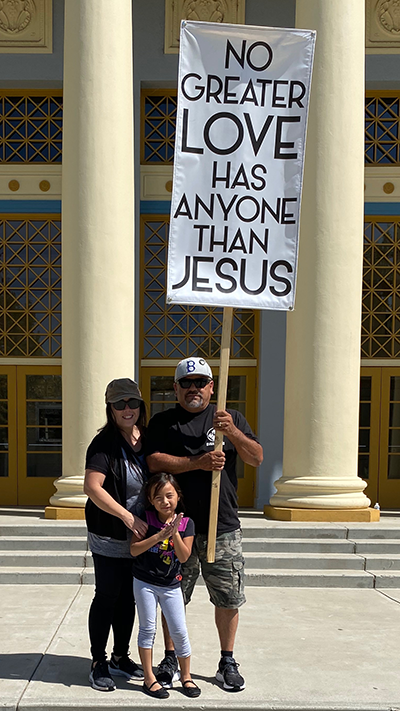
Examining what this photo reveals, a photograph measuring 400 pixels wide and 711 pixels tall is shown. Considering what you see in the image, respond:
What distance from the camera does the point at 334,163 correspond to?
936 cm

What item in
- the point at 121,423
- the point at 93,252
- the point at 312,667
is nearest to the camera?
the point at 121,423

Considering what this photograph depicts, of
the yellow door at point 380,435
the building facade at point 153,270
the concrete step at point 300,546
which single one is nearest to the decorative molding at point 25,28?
the building facade at point 153,270

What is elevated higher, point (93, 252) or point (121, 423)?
point (93, 252)

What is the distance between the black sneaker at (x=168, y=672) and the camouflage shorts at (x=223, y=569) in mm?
461

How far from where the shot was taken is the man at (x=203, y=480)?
4711 millimetres

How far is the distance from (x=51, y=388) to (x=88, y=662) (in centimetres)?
699

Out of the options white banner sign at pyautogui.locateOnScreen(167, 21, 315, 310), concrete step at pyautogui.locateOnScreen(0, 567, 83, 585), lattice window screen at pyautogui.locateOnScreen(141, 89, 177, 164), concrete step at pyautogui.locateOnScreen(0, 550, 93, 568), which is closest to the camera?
white banner sign at pyautogui.locateOnScreen(167, 21, 315, 310)

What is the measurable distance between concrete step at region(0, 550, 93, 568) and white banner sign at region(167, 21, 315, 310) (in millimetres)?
4295

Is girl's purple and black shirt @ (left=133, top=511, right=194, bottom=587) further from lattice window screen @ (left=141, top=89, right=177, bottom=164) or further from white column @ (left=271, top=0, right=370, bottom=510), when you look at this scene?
lattice window screen @ (left=141, top=89, right=177, bottom=164)

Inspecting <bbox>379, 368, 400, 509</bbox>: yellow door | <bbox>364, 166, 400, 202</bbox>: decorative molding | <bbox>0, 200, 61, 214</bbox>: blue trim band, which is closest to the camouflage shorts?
<bbox>379, 368, 400, 509</bbox>: yellow door

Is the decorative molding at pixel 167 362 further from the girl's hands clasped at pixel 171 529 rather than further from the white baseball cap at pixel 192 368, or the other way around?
the girl's hands clasped at pixel 171 529

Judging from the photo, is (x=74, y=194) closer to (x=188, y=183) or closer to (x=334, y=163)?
(x=334, y=163)

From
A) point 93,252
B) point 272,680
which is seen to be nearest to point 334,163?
point 93,252

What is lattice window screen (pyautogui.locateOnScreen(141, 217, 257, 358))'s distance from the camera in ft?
39.0
